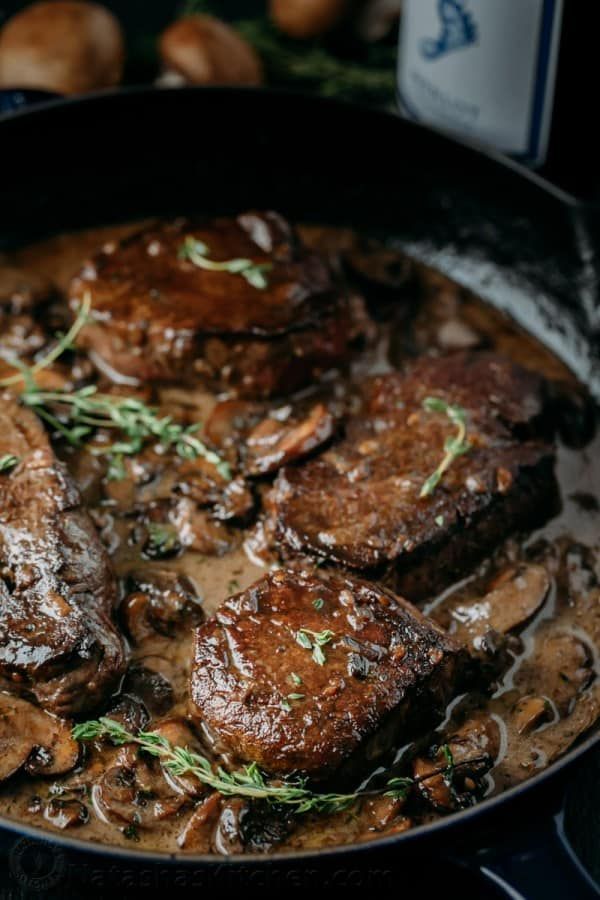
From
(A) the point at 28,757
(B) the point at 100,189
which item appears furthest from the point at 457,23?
(A) the point at 28,757

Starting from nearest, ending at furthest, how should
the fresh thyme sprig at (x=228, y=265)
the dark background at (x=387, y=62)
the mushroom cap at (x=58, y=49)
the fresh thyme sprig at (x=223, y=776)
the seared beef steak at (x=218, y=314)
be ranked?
the fresh thyme sprig at (x=223, y=776), the seared beef steak at (x=218, y=314), the fresh thyme sprig at (x=228, y=265), the dark background at (x=387, y=62), the mushroom cap at (x=58, y=49)

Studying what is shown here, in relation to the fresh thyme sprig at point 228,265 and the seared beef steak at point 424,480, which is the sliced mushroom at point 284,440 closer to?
the seared beef steak at point 424,480

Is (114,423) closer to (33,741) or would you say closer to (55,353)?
(55,353)

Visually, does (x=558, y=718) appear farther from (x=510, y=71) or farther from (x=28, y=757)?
(x=510, y=71)

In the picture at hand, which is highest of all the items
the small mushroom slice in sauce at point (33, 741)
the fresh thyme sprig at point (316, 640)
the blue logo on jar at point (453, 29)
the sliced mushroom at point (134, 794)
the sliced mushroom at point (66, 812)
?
the blue logo on jar at point (453, 29)

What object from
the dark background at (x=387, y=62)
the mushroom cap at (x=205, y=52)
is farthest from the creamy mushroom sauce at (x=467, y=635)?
the mushroom cap at (x=205, y=52)

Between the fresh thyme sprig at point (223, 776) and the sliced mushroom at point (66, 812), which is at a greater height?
the fresh thyme sprig at point (223, 776)
